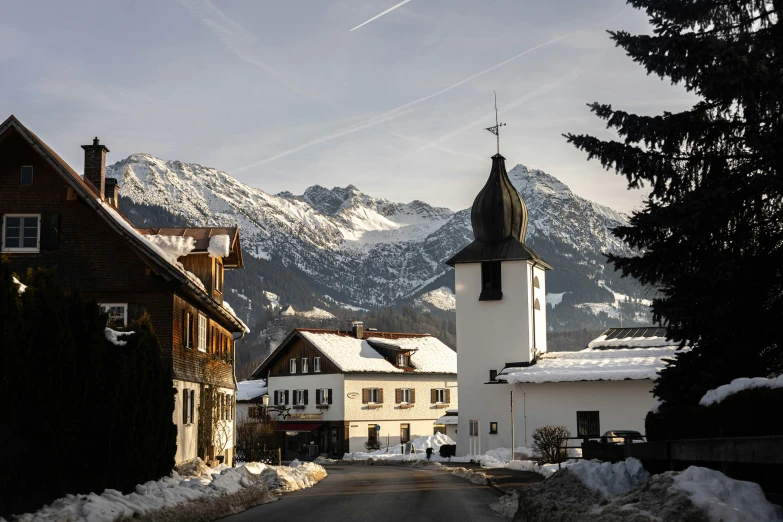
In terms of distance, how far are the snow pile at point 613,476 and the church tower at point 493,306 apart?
4151 centimetres

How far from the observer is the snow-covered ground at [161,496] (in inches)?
545

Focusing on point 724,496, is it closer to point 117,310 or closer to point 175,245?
point 117,310

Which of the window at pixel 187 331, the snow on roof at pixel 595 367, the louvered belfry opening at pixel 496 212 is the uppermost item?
the louvered belfry opening at pixel 496 212

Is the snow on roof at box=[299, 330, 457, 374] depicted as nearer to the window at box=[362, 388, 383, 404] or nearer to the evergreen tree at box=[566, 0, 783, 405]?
the window at box=[362, 388, 383, 404]

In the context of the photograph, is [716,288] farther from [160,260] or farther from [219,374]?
[219,374]

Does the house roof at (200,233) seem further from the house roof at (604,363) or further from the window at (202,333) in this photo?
the house roof at (604,363)

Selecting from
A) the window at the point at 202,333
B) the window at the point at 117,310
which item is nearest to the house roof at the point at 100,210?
the window at the point at 117,310

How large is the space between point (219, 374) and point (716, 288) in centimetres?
2598

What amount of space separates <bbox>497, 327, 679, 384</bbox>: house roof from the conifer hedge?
3291 cm

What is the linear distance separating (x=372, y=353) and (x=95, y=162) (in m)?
56.4

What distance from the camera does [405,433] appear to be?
8450 cm

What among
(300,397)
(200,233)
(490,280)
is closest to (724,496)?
(200,233)

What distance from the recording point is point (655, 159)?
50.1 ft

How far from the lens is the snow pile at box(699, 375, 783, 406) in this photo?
9.75 metres
